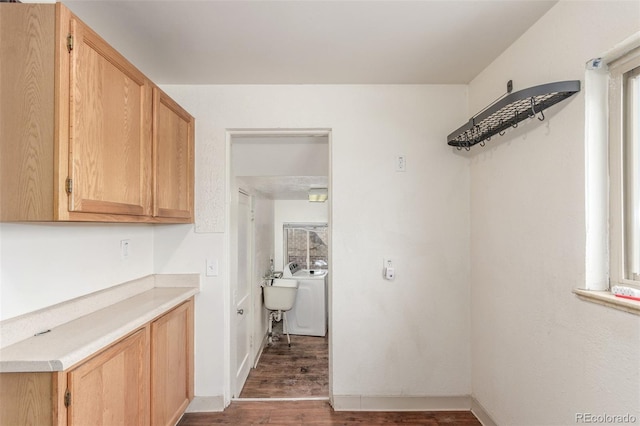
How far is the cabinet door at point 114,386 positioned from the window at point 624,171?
82.5 inches

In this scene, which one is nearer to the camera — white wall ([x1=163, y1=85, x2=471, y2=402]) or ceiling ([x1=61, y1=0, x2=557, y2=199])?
ceiling ([x1=61, y1=0, x2=557, y2=199])

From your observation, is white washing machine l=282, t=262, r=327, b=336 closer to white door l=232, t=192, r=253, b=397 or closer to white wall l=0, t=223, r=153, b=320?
white door l=232, t=192, r=253, b=397

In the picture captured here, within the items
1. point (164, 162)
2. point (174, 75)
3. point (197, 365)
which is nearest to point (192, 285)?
point (197, 365)

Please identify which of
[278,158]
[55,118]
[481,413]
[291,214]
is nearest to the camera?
[55,118]

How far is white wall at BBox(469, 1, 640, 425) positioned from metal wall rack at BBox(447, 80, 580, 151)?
56 mm

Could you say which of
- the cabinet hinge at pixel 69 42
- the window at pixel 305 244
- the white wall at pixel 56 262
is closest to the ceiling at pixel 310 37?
the cabinet hinge at pixel 69 42

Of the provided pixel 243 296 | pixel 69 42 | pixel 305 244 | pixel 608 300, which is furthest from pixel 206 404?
pixel 305 244

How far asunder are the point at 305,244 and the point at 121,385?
416cm

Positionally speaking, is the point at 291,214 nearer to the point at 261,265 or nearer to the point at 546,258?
the point at 261,265

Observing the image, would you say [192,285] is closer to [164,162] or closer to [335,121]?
[164,162]

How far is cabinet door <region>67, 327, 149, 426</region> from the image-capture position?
112cm

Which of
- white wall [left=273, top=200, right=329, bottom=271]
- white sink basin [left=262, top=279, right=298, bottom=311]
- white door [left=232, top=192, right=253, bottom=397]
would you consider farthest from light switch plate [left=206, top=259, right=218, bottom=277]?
white wall [left=273, top=200, right=329, bottom=271]

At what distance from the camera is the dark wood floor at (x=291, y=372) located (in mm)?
2693

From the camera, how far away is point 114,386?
1.32 m
